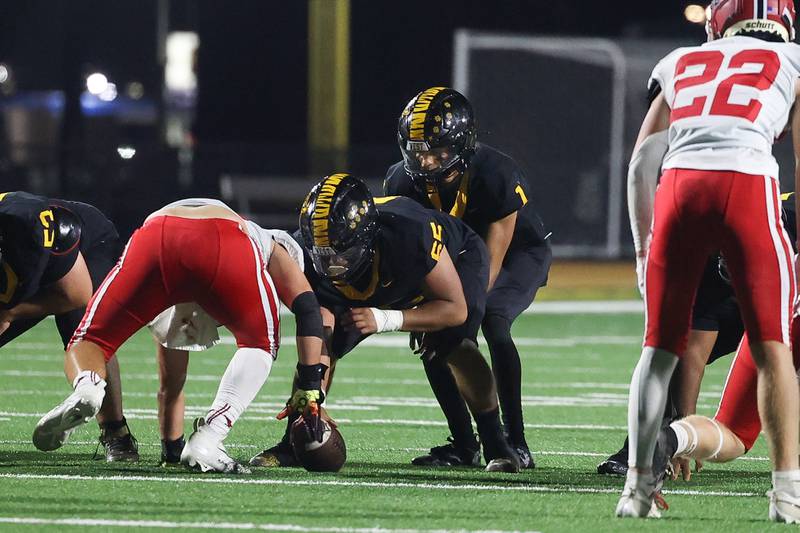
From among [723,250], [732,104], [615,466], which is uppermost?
[732,104]

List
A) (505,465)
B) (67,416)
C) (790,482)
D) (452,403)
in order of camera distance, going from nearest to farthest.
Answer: (790,482) < (67,416) < (505,465) < (452,403)

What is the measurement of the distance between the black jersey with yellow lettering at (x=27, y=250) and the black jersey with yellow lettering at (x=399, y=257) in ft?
3.32

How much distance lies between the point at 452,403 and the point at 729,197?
224 cm

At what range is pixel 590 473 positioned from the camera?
6227 mm

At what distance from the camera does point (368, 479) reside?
232 inches

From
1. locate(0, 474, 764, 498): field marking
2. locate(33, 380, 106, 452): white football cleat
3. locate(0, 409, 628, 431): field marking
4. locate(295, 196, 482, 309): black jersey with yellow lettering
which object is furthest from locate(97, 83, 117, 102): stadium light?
locate(33, 380, 106, 452): white football cleat

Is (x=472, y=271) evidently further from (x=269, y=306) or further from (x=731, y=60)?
(x=731, y=60)

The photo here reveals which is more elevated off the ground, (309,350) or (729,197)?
(729,197)

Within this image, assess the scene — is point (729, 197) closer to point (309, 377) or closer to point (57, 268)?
point (309, 377)

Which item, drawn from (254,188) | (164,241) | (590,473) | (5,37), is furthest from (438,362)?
(5,37)

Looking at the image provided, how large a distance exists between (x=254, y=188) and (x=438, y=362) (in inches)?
516

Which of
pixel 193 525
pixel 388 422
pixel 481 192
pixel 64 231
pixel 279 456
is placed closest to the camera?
pixel 193 525

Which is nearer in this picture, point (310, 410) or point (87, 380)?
point (87, 380)

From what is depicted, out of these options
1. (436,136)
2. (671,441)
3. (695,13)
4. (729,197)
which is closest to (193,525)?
(671,441)
